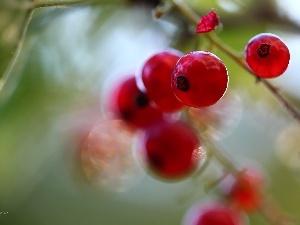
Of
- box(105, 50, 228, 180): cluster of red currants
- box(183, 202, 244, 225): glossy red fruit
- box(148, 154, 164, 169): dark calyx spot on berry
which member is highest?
box(105, 50, 228, 180): cluster of red currants

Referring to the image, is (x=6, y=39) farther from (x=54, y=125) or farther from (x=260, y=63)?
(x=54, y=125)

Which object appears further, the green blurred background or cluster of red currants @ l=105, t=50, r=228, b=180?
the green blurred background

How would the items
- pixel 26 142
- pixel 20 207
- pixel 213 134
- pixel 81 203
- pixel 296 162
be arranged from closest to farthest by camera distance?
1. pixel 213 134
2. pixel 26 142
3. pixel 296 162
4. pixel 20 207
5. pixel 81 203

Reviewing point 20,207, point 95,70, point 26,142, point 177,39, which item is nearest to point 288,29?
point 177,39

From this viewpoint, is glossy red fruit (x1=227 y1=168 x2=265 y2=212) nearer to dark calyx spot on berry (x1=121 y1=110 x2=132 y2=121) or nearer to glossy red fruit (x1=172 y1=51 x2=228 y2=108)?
dark calyx spot on berry (x1=121 y1=110 x2=132 y2=121)

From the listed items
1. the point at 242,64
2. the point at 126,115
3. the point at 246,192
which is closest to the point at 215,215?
the point at 246,192

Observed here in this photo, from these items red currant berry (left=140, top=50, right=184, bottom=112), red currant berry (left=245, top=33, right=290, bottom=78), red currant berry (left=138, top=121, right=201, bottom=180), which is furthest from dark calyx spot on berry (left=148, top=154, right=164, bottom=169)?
red currant berry (left=245, top=33, right=290, bottom=78)
